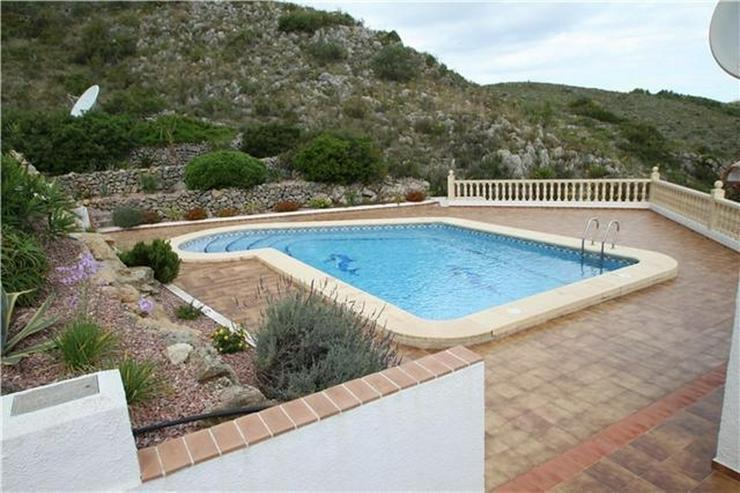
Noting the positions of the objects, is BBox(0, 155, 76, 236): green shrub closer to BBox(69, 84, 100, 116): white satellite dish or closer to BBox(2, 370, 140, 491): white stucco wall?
BBox(2, 370, 140, 491): white stucco wall

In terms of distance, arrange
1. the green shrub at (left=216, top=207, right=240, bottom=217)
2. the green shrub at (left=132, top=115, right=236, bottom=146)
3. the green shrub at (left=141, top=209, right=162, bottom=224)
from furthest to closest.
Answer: the green shrub at (left=132, top=115, right=236, bottom=146) → the green shrub at (left=216, top=207, right=240, bottom=217) → the green shrub at (left=141, top=209, right=162, bottom=224)

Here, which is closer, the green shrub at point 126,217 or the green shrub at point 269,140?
the green shrub at point 126,217

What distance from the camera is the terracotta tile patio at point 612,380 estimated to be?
9.81ft

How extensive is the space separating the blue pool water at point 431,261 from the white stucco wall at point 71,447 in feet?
17.4

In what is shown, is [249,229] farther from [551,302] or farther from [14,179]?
[551,302]

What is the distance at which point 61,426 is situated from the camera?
1.62 meters

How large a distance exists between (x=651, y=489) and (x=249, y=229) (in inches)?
427

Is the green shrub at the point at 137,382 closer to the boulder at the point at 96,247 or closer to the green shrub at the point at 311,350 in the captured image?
the green shrub at the point at 311,350

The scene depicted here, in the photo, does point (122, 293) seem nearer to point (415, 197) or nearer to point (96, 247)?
point (96, 247)

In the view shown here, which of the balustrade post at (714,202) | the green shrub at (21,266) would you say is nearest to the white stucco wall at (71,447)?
the green shrub at (21,266)

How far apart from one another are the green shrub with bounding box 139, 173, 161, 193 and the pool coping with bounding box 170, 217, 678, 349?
773 cm

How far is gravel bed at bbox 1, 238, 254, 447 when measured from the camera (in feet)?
8.55

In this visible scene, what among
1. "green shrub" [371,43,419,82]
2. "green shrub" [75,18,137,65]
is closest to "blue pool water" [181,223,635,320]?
"green shrub" [371,43,419,82]

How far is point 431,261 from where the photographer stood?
9.67 metres
